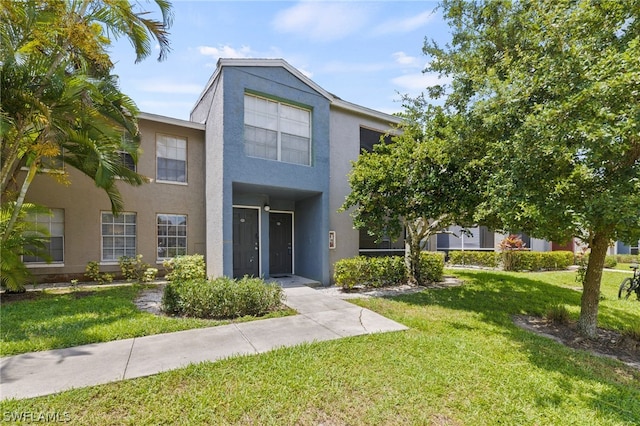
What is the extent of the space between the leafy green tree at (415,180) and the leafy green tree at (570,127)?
1.48 m

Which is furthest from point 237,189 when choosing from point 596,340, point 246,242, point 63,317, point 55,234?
point 596,340

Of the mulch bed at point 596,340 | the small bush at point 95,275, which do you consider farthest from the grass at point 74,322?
the mulch bed at point 596,340

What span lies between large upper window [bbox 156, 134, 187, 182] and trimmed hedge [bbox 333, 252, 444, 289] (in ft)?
22.8

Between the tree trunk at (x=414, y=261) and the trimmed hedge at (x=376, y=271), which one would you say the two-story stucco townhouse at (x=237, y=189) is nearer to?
the trimmed hedge at (x=376, y=271)

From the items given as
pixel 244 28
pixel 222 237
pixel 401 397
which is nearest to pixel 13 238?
pixel 222 237

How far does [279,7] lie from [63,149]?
7233 mm

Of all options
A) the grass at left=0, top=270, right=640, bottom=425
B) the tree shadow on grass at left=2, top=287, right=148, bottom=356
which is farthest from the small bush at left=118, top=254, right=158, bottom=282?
the grass at left=0, top=270, right=640, bottom=425

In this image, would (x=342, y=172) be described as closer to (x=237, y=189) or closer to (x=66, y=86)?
(x=237, y=189)

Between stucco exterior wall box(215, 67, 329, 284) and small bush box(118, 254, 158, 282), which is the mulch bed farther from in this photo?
small bush box(118, 254, 158, 282)

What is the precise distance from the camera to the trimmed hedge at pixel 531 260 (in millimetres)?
14898

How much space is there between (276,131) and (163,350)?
23.3 ft

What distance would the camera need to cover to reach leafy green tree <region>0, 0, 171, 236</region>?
6.30m

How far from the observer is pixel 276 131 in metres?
9.65

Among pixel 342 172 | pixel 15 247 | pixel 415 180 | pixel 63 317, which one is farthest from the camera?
pixel 342 172
